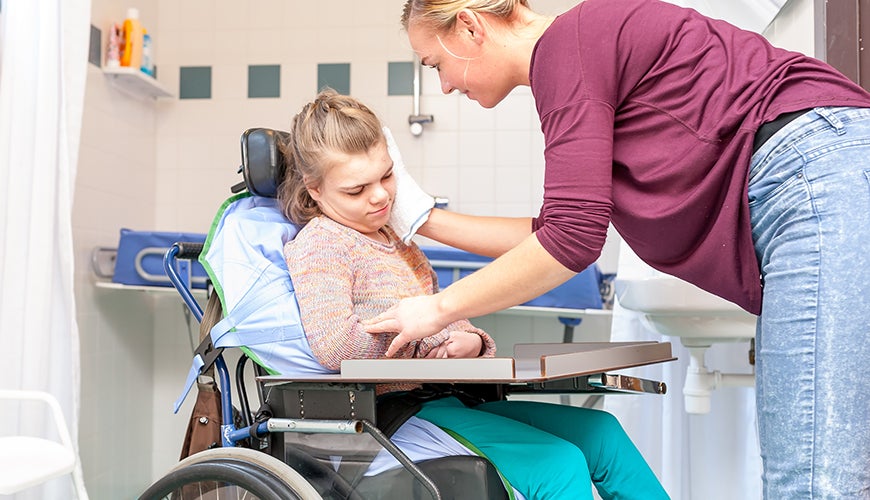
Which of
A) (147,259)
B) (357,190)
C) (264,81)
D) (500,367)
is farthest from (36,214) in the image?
(500,367)

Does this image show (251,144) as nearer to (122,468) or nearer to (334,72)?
Answer: (334,72)

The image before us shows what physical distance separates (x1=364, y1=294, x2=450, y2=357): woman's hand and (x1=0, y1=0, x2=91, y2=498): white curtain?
44.5 inches

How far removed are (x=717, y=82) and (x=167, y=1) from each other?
2576 mm

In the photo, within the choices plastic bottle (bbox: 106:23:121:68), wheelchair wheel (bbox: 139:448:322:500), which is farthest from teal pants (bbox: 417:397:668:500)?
plastic bottle (bbox: 106:23:121:68)

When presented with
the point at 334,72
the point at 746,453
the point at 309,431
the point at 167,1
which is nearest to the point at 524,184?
the point at 334,72

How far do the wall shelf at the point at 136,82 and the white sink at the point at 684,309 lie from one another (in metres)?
1.82

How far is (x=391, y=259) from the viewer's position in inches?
57.1

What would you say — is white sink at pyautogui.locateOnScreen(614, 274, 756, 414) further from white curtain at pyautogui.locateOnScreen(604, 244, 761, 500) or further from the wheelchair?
the wheelchair

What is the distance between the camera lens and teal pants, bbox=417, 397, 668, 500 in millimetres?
1133

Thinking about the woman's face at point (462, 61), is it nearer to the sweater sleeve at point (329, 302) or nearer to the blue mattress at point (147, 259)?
the sweater sleeve at point (329, 302)

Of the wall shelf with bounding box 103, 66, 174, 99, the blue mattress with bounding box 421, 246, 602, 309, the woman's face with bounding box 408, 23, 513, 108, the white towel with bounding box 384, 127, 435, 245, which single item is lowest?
the blue mattress with bounding box 421, 246, 602, 309

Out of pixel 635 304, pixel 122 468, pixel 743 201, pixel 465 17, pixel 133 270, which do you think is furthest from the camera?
pixel 122 468

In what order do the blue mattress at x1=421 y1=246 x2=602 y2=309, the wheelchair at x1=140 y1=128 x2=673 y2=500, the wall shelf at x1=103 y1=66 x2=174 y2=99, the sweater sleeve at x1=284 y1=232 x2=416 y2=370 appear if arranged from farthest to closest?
the wall shelf at x1=103 y1=66 x2=174 y2=99
the blue mattress at x1=421 y1=246 x2=602 y2=309
the sweater sleeve at x1=284 y1=232 x2=416 y2=370
the wheelchair at x1=140 y1=128 x2=673 y2=500

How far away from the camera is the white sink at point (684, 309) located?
4.81 ft
